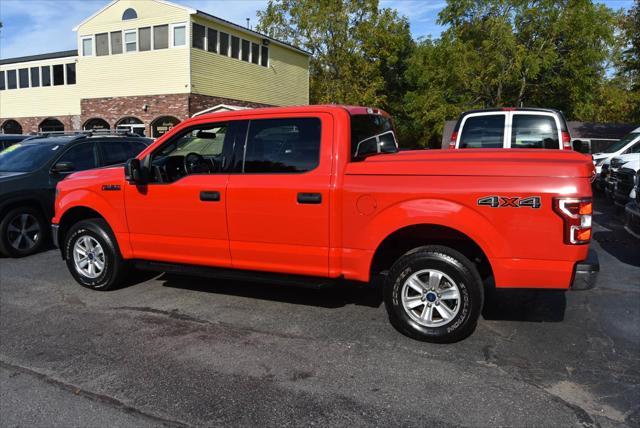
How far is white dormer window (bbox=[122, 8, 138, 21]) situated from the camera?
25.5m

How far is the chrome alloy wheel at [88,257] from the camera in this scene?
5.82 m

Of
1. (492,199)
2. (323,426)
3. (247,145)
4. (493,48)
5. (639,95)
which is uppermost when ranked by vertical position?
(493,48)

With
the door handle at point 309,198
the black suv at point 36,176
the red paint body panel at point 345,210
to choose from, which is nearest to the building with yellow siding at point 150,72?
the black suv at point 36,176

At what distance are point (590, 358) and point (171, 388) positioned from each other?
10.4ft

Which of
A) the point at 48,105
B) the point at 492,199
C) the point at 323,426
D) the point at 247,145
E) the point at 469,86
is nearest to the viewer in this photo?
the point at 323,426

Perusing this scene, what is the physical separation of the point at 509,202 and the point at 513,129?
4.73 metres

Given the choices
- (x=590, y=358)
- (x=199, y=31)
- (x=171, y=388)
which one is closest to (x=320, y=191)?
(x=171, y=388)

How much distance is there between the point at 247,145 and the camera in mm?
4910

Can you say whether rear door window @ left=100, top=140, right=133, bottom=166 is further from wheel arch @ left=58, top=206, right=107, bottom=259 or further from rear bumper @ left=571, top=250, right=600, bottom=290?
rear bumper @ left=571, top=250, right=600, bottom=290

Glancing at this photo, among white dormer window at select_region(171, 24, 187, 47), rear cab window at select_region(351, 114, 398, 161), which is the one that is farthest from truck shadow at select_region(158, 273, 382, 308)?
white dormer window at select_region(171, 24, 187, 47)

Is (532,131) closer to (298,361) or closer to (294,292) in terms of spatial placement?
(294,292)

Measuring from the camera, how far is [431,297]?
4258 millimetres

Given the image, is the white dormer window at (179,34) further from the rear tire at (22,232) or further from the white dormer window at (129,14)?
the rear tire at (22,232)

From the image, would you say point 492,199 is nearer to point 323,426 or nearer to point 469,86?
point 323,426
